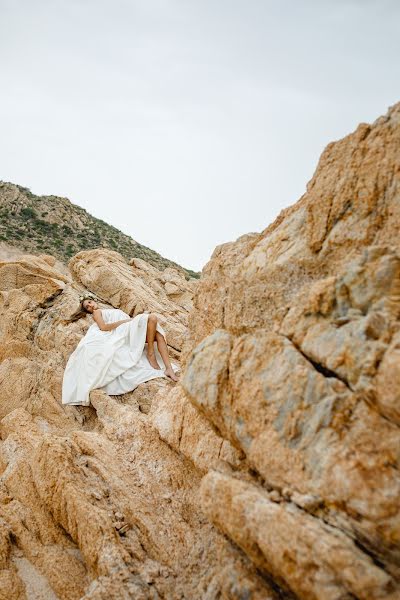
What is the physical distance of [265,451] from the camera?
8.82 feet

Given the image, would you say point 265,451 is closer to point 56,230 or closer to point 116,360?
point 116,360

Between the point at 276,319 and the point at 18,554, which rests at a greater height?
the point at 276,319

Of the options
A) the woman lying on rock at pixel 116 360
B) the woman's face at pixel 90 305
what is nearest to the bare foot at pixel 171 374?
the woman lying on rock at pixel 116 360

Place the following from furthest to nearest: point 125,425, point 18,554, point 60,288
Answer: point 60,288 < point 125,425 < point 18,554

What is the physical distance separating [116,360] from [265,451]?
4980 mm

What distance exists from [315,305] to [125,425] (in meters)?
3.59

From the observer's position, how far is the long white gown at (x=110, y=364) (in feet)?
23.0

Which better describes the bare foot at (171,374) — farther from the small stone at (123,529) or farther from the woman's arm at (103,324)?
the small stone at (123,529)

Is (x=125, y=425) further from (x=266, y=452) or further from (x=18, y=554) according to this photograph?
(x=266, y=452)

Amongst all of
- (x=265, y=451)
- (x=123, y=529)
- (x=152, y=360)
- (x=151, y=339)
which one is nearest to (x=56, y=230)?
(x=151, y=339)

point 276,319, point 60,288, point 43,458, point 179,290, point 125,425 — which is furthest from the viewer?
point 179,290

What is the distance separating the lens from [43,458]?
173 inches

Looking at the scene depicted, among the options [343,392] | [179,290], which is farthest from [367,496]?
[179,290]

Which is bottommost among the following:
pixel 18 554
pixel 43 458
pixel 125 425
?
pixel 18 554
